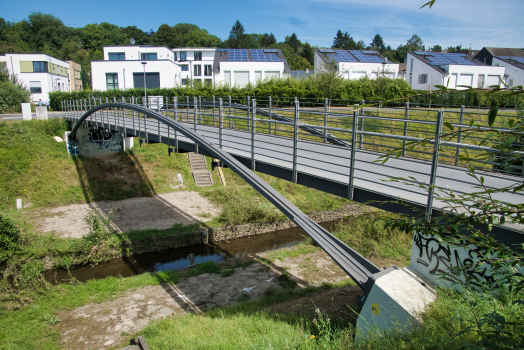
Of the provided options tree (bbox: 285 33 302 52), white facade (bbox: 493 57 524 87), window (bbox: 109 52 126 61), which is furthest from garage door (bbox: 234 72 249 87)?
tree (bbox: 285 33 302 52)

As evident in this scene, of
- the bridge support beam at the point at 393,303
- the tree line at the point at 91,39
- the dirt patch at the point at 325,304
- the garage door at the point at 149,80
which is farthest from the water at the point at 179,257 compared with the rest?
the tree line at the point at 91,39

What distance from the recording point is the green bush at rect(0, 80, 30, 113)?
108 feet

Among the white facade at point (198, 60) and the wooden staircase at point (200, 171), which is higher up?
the white facade at point (198, 60)

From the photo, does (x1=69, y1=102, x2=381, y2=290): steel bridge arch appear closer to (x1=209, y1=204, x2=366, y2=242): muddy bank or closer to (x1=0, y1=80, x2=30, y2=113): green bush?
(x1=209, y1=204, x2=366, y2=242): muddy bank

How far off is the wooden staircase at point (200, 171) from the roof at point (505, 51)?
4495cm

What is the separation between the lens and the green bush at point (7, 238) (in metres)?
12.7

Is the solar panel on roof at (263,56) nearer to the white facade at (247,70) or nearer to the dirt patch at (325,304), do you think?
the white facade at (247,70)

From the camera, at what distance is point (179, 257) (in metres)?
14.9

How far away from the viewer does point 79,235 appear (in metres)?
15.1

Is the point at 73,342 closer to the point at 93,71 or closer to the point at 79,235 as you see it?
the point at 79,235

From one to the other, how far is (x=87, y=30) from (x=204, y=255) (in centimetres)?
10523

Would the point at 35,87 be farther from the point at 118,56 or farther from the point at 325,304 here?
the point at 325,304

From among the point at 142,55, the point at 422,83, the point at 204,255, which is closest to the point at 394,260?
the point at 204,255

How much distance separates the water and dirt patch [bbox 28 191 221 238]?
6.35ft
